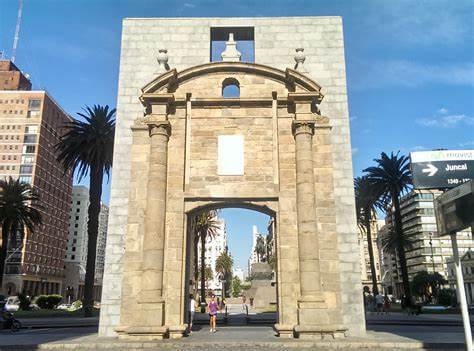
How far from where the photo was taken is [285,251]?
612 inches

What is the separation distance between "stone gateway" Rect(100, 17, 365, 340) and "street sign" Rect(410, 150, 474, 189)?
287 cm

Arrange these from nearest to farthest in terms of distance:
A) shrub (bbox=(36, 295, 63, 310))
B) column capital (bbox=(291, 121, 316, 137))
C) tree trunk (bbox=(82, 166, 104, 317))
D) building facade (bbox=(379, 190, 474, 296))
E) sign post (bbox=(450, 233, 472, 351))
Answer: sign post (bbox=(450, 233, 472, 351)), column capital (bbox=(291, 121, 316, 137)), tree trunk (bbox=(82, 166, 104, 317)), shrub (bbox=(36, 295, 63, 310)), building facade (bbox=(379, 190, 474, 296))

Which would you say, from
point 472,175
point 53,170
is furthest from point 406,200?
point 472,175

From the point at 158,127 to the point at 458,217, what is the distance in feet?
37.3

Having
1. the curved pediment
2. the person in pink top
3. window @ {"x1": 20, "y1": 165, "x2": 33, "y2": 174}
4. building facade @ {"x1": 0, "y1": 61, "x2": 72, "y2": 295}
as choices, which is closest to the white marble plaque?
the curved pediment

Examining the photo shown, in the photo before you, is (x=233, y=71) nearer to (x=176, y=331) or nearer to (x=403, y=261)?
(x=176, y=331)

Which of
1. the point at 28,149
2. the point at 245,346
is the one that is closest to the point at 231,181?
the point at 245,346

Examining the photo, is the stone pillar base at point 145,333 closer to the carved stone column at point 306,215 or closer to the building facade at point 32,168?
the carved stone column at point 306,215

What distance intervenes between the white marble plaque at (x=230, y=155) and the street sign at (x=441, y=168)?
21.1 feet

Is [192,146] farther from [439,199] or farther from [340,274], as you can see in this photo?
[439,199]

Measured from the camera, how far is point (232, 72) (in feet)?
58.3

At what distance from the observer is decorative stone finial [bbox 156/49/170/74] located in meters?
17.5

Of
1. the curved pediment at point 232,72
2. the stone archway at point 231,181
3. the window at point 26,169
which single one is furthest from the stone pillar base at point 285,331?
the window at point 26,169

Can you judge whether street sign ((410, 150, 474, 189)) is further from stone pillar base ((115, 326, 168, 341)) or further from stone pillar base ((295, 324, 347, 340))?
stone pillar base ((115, 326, 168, 341))
